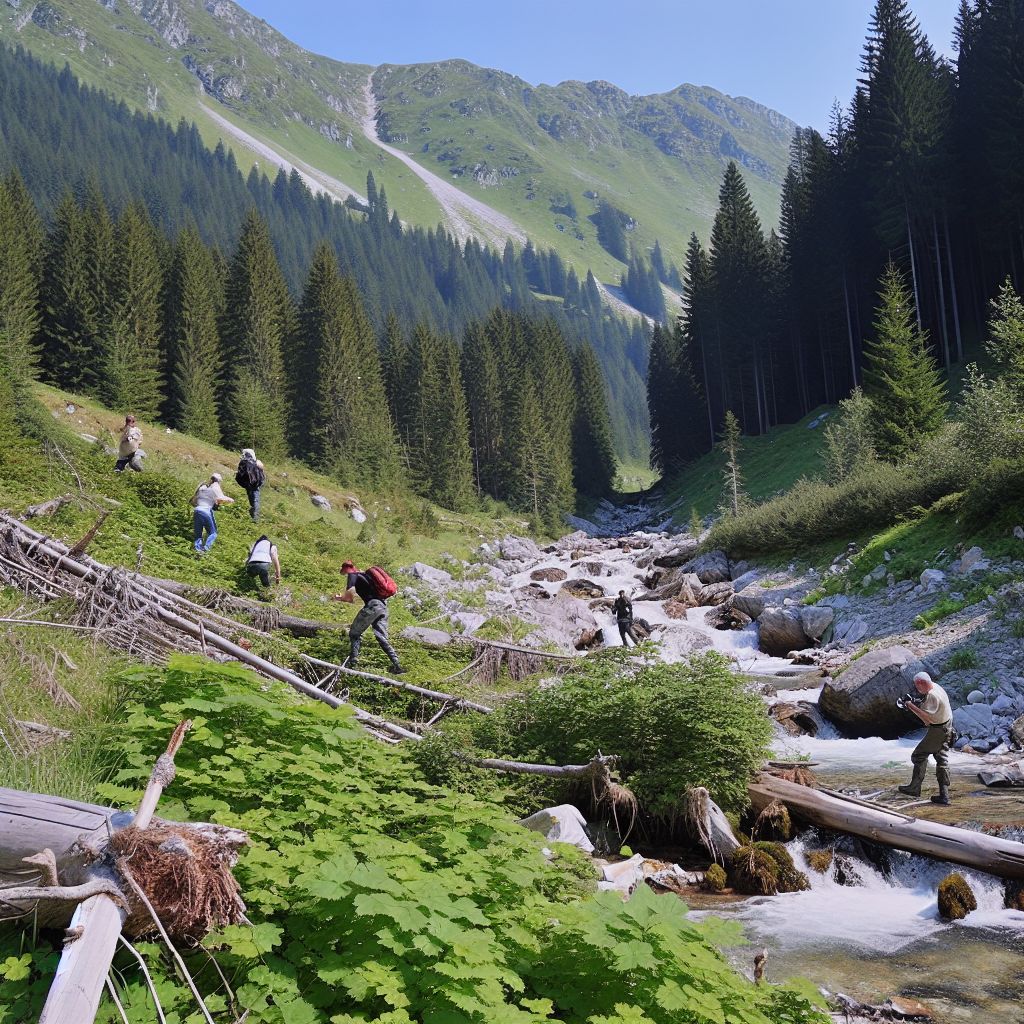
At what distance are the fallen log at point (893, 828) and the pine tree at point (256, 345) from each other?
127 feet

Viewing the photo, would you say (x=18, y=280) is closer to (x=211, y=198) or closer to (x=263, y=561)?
(x=263, y=561)

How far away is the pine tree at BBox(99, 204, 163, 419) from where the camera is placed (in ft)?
141

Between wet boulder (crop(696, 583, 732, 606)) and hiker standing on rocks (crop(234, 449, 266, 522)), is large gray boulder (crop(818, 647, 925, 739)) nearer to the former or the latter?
wet boulder (crop(696, 583, 732, 606))

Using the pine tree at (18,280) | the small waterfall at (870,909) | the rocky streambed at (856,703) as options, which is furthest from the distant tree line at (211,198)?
the small waterfall at (870,909)

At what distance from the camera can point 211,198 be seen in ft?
510

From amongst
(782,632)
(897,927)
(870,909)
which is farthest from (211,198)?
(897,927)

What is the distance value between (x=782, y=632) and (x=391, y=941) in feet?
71.4

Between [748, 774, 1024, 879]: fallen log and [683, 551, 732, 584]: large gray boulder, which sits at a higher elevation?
[748, 774, 1024, 879]: fallen log

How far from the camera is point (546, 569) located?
127 feet

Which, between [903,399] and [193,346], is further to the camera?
[193,346]

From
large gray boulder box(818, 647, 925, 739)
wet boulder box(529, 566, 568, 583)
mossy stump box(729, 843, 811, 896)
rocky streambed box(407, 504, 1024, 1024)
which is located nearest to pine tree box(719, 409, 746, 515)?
rocky streambed box(407, 504, 1024, 1024)

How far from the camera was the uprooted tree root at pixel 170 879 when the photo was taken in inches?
146

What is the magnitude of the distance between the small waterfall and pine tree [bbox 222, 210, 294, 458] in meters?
39.7

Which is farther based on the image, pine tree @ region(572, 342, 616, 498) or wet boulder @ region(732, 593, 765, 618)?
pine tree @ region(572, 342, 616, 498)
